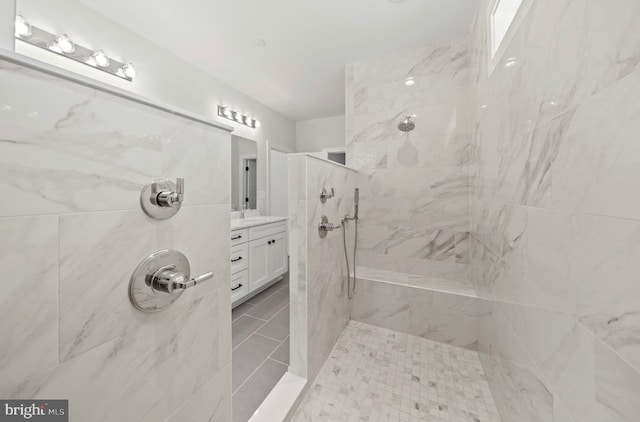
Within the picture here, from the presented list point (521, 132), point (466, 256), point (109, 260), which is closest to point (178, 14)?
point (109, 260)

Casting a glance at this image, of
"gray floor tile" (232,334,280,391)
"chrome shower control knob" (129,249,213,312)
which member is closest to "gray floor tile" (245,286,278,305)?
"gray floor tile" (232,334,280,391)

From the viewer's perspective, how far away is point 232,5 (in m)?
1.79

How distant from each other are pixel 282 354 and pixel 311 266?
0.85 metres

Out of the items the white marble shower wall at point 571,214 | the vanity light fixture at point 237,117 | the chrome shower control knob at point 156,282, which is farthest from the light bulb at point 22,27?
the white marble shower wall at point 571,214

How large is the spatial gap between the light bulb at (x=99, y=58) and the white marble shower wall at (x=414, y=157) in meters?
2.09

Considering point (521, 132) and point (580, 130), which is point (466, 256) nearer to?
point (521, 132)

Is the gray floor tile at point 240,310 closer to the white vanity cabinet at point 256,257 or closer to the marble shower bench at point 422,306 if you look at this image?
the white vanity cabinet at point 256,257

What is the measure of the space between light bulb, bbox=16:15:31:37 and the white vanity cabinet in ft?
6.12

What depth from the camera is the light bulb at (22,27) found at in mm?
1467

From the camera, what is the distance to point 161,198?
2.11ft

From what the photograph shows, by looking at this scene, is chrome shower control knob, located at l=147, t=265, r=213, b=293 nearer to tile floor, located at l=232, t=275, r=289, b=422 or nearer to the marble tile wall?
tile floor, located at l=232, t=275, r=289, b=422

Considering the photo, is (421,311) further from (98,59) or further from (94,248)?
(98,59)

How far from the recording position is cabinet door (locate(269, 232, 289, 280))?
3063mm

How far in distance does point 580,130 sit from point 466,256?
1807mm
